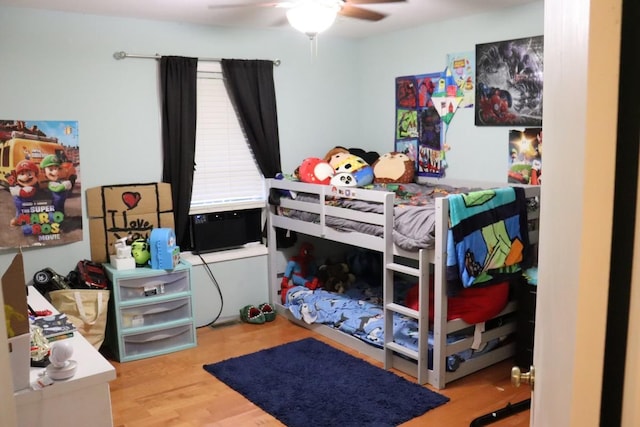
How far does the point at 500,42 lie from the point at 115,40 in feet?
8.38

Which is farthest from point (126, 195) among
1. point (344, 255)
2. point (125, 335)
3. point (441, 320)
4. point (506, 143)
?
point (506, 143)

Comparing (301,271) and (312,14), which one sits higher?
(312,14)

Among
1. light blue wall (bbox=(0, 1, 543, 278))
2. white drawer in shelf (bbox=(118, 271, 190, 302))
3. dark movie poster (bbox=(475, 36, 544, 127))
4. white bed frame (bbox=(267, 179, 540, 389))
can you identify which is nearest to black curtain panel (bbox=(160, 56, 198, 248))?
light blue wall (bbox=(0, 1, 543, 278))

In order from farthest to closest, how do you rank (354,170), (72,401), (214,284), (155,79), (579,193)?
(214,284), (354,170), (155,79), (72,401), (579,193)

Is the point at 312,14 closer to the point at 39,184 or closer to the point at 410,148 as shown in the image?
the point at 410,148

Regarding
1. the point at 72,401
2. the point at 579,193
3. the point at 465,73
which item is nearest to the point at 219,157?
the point at 465,73

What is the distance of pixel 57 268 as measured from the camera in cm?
380

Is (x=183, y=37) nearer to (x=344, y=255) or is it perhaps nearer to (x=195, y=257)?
(x=195, y=257)

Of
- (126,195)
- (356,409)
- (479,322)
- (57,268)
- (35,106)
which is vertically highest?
(35,106)

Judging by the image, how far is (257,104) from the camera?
440 centimetres

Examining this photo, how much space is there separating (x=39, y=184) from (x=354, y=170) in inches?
82.7

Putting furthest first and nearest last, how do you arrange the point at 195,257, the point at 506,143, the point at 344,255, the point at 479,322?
the point at 344,255, the point at 195,257, the point at 506,143, the point at 479,322

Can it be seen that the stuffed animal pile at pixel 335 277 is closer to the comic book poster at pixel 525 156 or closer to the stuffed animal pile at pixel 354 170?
the stuffed animal pile at pixel 354 170

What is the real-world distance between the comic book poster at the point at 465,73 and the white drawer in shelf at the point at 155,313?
2.39 metres
